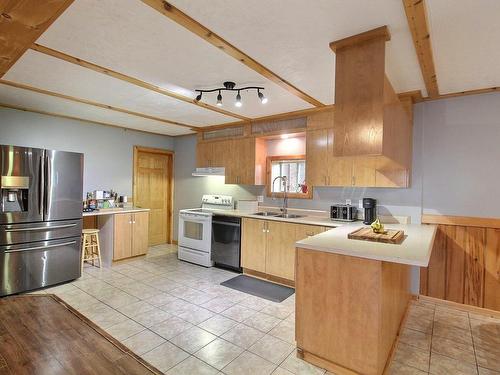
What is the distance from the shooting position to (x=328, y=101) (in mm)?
3479

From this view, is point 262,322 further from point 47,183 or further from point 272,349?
point 47,183

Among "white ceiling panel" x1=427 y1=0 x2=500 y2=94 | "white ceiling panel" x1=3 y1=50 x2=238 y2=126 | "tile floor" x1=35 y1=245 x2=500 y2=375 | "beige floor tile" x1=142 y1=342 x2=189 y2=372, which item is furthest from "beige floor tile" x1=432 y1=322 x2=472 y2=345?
"white ceiling panel" x1=3 y1=50 x2=238 y2=126

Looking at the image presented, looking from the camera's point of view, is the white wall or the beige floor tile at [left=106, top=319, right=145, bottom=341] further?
the white wall

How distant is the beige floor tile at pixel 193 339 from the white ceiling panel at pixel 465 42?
2884 mm

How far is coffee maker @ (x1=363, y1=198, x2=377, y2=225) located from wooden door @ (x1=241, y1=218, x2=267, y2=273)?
133 centimetres

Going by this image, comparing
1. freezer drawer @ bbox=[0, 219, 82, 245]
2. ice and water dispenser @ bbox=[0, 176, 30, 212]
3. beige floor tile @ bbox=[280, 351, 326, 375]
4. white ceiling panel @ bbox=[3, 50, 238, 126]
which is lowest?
beige floor tile @ bbox=[280, 351, 326, 375]

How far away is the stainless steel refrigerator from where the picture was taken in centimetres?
331

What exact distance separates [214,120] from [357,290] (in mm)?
3472

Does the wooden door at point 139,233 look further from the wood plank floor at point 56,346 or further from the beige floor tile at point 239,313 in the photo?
the beige floor tile at point 239,313

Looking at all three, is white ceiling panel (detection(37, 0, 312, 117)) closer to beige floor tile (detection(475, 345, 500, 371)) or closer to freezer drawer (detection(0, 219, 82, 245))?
freezer drawer (detection(0, 219, 82, 245))

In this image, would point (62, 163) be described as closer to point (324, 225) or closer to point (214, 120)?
point (214, 120)

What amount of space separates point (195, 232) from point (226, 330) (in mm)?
2296

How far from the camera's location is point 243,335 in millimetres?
2582

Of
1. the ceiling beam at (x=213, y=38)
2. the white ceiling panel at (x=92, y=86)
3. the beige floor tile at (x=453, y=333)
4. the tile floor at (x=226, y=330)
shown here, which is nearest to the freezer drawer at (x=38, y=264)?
the tile floor at (x=226, y=330)
